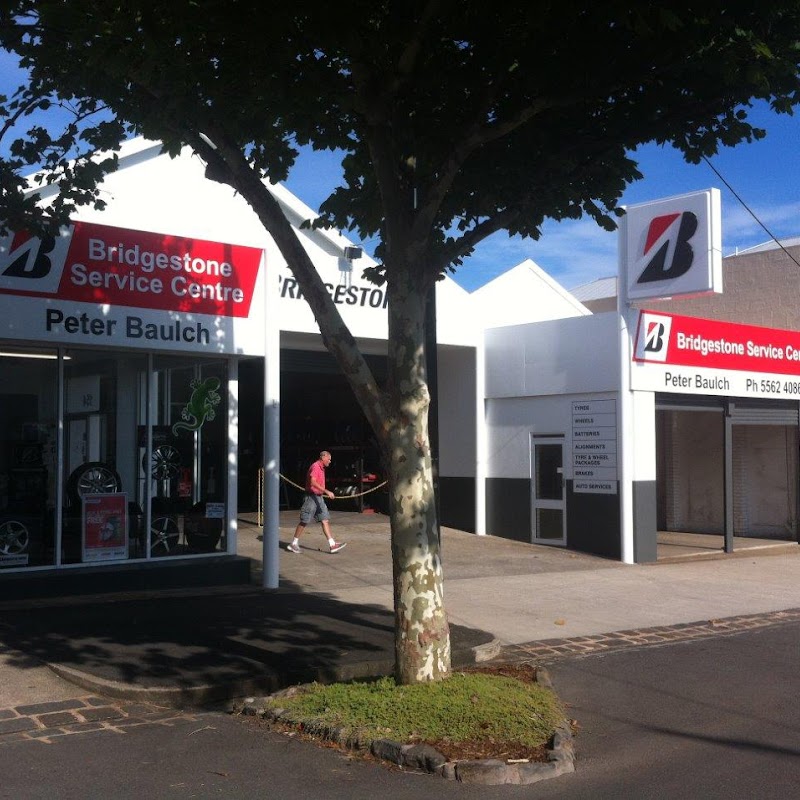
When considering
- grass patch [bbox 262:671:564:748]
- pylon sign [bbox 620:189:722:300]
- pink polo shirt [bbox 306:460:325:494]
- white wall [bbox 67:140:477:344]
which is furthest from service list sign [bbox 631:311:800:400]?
grass patch [bbox 262:671:564:748]

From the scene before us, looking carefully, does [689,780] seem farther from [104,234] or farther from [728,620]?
[104,234]

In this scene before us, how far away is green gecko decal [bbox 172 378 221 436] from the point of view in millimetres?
13641

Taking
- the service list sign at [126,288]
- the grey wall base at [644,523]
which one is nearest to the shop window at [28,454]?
the service list sign at [126,288]

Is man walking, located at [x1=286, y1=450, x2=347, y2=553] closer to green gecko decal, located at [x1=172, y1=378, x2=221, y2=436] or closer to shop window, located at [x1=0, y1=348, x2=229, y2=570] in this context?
shop window, located at [x1=0, y1=348, x2=229, y2=570]

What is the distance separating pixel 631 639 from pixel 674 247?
8.28 meters

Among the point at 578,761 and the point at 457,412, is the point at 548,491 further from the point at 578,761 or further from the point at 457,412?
the point at 578,761

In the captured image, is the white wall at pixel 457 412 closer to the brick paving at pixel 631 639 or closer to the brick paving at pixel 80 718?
the brick paving at pixel 631 639

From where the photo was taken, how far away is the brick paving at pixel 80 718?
6.99 m

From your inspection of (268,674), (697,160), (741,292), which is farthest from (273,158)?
(741,292)

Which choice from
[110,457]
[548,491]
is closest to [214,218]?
[110,457]

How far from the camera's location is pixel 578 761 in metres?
6.36

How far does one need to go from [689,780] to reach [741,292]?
19923 mm

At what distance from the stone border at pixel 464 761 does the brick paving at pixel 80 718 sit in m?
1.28

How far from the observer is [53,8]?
7504 millimetres
